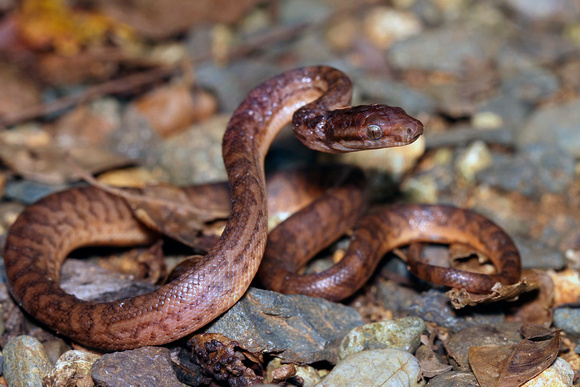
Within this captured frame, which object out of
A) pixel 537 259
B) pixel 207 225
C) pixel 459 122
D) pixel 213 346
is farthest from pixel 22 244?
pixel 459 122

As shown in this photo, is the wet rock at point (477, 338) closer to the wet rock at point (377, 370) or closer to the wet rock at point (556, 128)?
the wet rock at point (377, 370)

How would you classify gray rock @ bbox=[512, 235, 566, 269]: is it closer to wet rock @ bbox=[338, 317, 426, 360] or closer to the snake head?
wet rock @ bbox=[338, 317, 426, 360]

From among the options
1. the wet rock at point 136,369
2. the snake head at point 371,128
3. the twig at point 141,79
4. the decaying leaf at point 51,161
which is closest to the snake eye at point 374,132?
the snake head at point 371,128

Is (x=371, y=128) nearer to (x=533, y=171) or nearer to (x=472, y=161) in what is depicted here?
(x=472, y=161)

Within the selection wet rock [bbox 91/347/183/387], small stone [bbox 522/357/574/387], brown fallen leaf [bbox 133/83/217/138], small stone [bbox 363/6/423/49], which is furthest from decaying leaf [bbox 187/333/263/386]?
small stone [bbox 363/6/423/49]

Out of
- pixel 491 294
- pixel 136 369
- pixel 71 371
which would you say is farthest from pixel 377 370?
pixel 71 371

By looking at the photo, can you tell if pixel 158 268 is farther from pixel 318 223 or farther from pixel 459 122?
pixel 459 122
